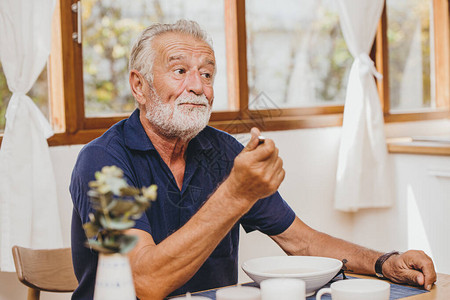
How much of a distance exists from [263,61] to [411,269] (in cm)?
194

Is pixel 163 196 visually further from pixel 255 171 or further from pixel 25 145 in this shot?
pixel 25 145

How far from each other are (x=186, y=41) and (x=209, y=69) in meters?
0.11

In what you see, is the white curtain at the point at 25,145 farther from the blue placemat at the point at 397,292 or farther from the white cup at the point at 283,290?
the white cup at the point at 283,290

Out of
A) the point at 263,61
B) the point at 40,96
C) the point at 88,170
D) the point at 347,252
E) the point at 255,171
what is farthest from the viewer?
the point at 263,61

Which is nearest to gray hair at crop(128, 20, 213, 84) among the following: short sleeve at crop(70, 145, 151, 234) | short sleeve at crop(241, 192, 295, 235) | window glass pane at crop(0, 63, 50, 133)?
short sleeve at crop(70, 145, 151, 234)

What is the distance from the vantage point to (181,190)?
178 centimetres

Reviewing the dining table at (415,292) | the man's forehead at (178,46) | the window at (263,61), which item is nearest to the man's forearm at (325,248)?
the dining table at (415,292)

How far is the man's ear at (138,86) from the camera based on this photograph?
193 cm

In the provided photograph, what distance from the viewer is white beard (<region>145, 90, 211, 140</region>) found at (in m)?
A: 1.84

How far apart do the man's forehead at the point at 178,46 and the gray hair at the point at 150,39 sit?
0.7 inches

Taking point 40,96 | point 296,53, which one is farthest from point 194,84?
point 296,53

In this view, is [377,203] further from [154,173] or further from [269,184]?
[269,184]

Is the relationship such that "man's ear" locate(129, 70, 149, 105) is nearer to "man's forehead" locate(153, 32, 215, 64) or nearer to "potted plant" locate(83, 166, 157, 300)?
"man's forehead" locate(153, 32, 215, 64)

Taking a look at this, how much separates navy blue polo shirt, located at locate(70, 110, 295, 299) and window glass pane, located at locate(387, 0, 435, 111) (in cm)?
209
